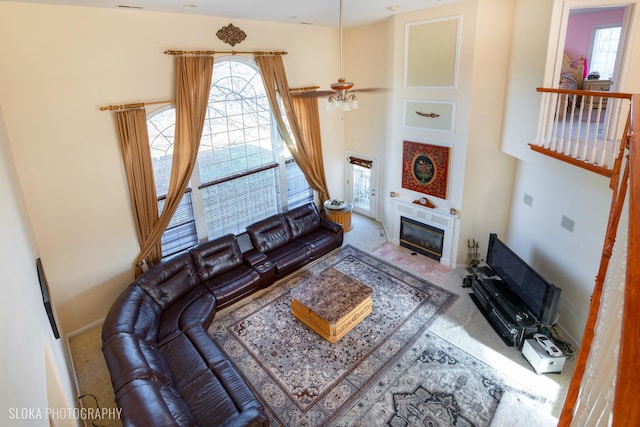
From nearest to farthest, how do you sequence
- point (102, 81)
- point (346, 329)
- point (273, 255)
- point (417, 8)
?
1. point (102, 81)
2. point (346, 329)
3. point (417, 8)
4. point (273, 255)

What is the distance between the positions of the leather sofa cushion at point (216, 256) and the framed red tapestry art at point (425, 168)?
3563 millimetres

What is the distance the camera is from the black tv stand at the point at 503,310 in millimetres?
4906

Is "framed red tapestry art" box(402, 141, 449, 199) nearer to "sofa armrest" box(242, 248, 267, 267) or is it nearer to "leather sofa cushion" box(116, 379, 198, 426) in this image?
"sofa armrest" box(242, 248, 267, 267)

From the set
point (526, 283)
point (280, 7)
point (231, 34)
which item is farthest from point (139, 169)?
point (526, 283)

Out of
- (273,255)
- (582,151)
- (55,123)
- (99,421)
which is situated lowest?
→ (99,421)

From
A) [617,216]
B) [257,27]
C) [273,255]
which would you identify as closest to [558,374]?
[617,216]

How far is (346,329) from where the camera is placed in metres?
5.34

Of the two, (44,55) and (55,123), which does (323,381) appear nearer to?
(55,123)

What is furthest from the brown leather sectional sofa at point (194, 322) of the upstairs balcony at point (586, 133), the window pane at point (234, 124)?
the upstairs balcony at point (586, 133)

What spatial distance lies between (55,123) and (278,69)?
145 inches

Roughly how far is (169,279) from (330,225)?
333 cm

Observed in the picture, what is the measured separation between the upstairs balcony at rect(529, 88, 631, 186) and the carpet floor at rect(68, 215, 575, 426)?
260cm

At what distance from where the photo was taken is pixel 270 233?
23.0 ft

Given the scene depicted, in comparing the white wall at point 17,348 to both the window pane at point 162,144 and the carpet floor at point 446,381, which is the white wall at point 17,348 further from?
the window pane at point 162,144
